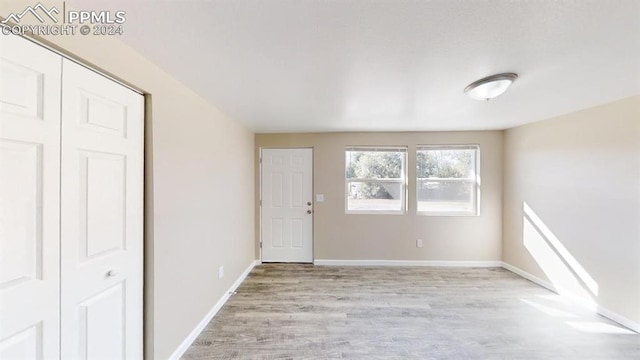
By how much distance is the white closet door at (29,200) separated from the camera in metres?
0.97

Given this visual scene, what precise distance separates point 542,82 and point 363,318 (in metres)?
2.64

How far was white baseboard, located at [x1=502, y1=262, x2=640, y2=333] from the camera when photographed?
93.6 inches

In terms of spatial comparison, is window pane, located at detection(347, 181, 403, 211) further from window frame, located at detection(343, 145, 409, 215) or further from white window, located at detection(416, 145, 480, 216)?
white window, located at detection(416, 145, 480, 216)

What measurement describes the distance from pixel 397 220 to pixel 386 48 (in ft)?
10.3

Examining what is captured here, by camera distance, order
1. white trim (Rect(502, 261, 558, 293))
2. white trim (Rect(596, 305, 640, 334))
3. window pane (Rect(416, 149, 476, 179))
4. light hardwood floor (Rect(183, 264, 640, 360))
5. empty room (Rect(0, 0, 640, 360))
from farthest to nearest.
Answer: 1. window pane (Rect(416, 149, 476, 179))
2. white trim (Rect(502, 261, 558, 293))
3. white trim (Rect(596, 305, 640, 334))
4. light hardwood floor (Rect(183, 264, 640, 360))
5. empty room (Rect(0, 0, 640, 360))

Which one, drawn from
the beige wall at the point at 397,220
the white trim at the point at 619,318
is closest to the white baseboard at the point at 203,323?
the beige wall at the point at 397,220

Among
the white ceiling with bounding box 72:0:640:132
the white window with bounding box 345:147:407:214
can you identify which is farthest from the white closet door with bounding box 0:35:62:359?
the white window with bounding box 345:147:407:214

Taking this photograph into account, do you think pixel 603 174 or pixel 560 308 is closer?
pixel 603 174

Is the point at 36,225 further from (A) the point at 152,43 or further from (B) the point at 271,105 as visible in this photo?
(B) the point at 271,105

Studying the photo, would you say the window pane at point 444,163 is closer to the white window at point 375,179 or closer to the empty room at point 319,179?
the empty room at point 319,179

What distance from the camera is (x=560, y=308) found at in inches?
108

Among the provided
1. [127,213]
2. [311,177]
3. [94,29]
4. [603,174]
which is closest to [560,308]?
[603,174]

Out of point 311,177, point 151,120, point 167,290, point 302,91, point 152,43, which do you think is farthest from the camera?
point 311,177

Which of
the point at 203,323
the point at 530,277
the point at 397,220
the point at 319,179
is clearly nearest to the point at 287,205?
the point at 319,179
